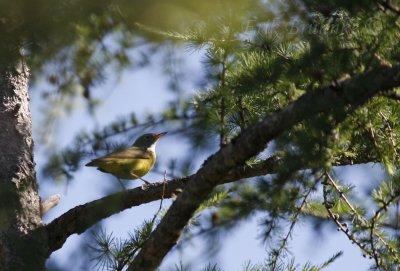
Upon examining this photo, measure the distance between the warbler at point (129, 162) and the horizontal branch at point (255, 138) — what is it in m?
1.45

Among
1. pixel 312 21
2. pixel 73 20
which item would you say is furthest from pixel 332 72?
pixel 73 20

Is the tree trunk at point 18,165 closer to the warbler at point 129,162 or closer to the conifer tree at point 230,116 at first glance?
the conifer tree at point 230,116

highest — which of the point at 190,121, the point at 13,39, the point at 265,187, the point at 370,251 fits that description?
the point at 190,121

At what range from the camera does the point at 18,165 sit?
471 cm

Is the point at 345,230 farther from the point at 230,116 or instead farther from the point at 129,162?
the point at 129,162

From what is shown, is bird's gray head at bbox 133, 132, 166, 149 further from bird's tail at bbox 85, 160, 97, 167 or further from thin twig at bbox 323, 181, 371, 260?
thin twig at bbox 323, 181, 371, 260

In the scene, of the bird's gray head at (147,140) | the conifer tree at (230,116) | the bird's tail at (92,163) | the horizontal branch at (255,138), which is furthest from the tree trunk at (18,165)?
the bird's gray head at (147,140)

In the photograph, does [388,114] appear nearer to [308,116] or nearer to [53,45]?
[308,116]

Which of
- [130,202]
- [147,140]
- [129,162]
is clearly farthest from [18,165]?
[147,140]

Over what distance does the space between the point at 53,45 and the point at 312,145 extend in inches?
46.7

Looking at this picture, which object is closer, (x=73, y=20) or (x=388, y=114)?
(x=73, y=20)

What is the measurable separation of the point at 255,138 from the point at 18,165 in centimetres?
184

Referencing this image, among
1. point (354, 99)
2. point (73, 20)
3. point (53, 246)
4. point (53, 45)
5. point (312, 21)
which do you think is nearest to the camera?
point (73, 20)

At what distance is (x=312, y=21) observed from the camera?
13.9 feet
